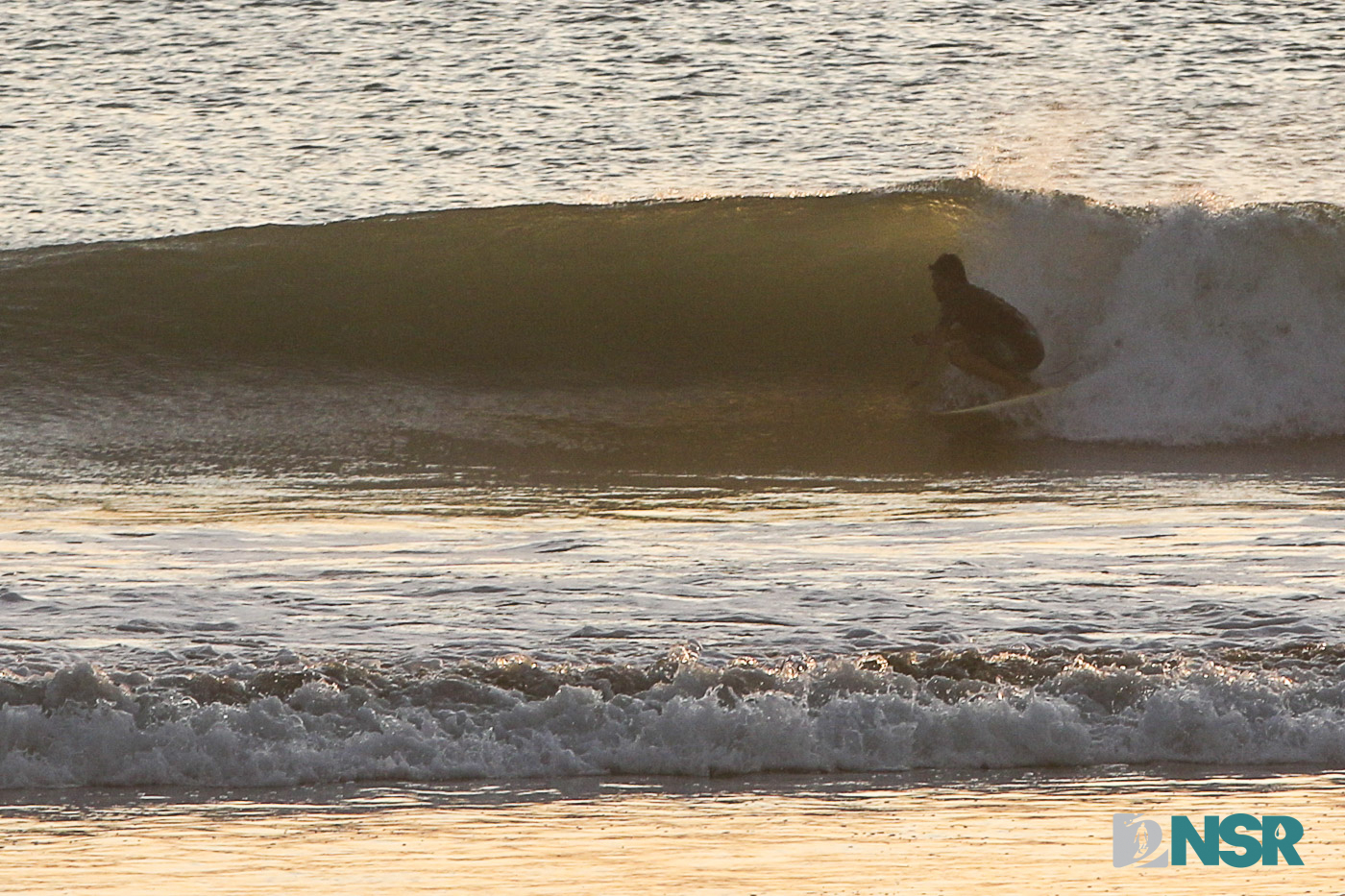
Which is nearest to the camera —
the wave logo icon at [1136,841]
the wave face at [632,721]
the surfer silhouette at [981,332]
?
the wave logo icon at [1136,841]

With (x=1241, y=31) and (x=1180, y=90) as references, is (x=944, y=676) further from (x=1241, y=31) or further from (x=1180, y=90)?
(x=1241, y=31)

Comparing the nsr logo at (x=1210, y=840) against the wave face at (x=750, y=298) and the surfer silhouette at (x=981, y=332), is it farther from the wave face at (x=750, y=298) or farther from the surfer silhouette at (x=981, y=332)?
the surfer silhouette at (x=981, y=332)

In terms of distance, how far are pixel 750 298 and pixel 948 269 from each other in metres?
2.14

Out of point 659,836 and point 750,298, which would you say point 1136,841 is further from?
point 750,298

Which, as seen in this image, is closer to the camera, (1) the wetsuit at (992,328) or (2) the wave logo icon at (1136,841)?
(2) the wave logo icon at (1136,841)

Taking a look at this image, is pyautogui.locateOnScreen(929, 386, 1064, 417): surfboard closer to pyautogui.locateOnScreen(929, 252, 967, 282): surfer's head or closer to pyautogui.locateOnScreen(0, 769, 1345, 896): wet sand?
pyautogui.locateOnScreen(929, 252, 967, 282): surfer's head

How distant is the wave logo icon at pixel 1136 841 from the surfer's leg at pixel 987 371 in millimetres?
7014

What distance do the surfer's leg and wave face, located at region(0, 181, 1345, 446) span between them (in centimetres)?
13

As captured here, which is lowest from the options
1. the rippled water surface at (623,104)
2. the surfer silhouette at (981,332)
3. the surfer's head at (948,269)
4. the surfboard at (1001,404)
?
the surfboard at (1001,404)

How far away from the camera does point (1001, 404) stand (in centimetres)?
1079

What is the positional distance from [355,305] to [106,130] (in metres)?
4.97

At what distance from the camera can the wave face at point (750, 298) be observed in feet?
36.3

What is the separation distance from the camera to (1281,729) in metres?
4.60

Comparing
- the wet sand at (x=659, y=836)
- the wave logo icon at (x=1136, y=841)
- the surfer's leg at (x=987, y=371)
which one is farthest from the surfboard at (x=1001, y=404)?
the wave logo icon at (x=1136, y=841)
